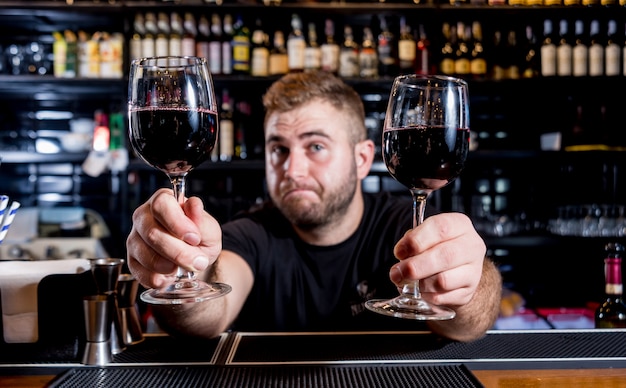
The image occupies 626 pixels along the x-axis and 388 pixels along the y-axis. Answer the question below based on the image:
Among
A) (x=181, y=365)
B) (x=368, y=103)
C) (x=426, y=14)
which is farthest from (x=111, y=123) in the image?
(x=181, y=365)

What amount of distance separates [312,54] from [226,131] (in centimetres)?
54

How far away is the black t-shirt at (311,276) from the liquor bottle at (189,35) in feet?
4.44

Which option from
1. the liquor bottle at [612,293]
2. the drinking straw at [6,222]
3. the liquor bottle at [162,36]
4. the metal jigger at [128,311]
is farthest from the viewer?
the liquor bottle at [162,36]

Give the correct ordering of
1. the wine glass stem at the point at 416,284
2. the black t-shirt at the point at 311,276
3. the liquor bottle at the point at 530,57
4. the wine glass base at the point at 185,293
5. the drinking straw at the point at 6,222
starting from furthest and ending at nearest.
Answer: the liquor bottle at the point at 530,57, the black t-shirt at the point at 311,276, the drinking straw at the point at 6,222, the wine glass stem at the point at 416,284, the wine glass base at the point at 185,293

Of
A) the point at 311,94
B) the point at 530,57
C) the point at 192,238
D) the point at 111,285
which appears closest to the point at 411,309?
the point at 192,238

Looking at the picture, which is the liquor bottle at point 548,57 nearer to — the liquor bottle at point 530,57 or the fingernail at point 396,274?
the liquor bottle at point 530,57

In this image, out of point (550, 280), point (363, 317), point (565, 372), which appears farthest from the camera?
point (550, 280)

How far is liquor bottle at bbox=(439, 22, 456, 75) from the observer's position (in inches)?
110

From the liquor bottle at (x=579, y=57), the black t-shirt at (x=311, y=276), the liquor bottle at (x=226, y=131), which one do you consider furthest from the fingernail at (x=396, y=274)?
the liquor bottle at (x=579, y=57)

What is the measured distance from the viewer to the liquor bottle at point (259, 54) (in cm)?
275

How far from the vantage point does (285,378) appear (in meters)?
0.85

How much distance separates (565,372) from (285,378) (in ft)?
1.42

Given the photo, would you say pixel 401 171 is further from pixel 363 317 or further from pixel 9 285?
pixel 363 317

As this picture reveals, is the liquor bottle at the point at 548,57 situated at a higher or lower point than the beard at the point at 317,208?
higher
